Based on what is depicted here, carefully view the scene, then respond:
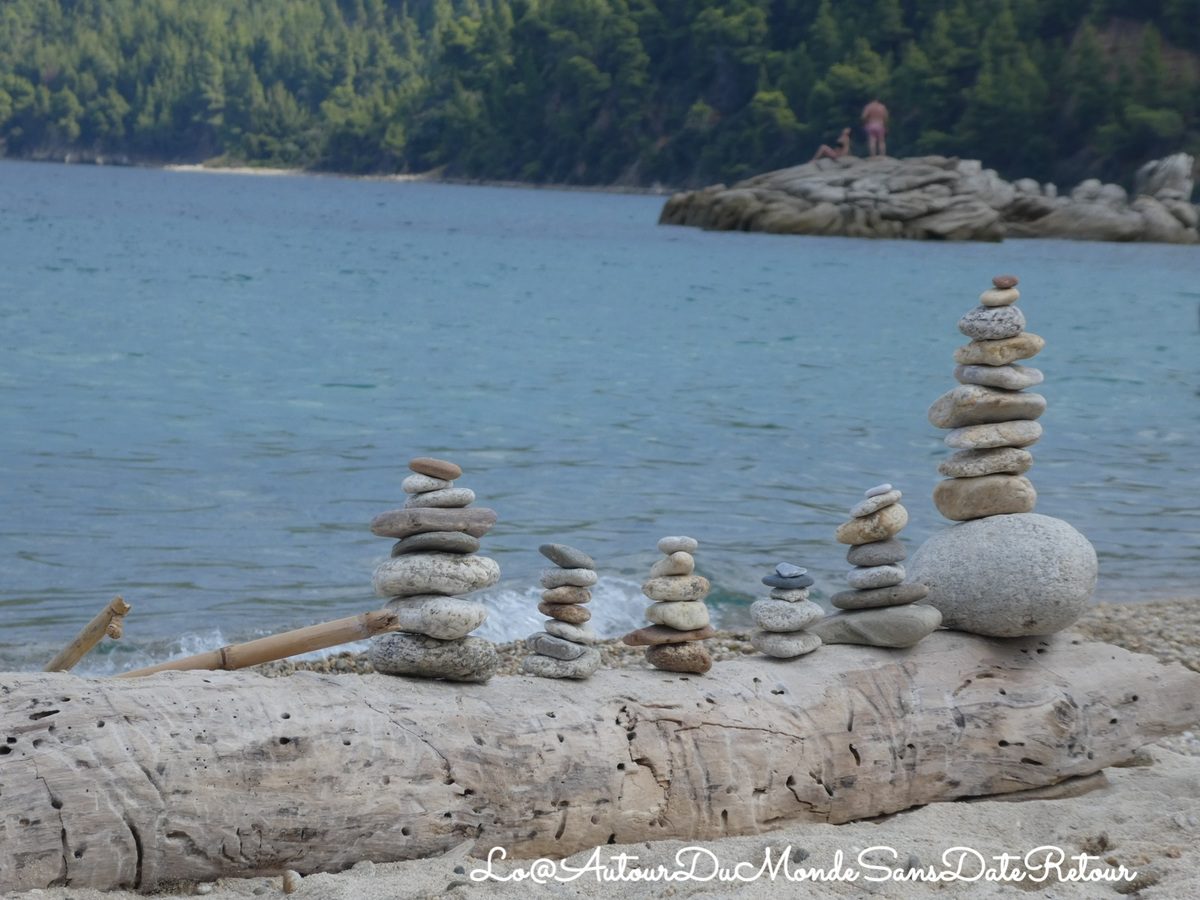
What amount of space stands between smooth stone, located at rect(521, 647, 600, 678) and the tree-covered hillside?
70.9 m

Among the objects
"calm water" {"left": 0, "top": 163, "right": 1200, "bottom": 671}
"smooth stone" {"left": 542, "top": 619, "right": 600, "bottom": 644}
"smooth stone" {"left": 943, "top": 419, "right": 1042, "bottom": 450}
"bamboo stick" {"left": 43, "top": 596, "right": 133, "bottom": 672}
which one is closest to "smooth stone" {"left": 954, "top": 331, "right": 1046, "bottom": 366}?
"smooth stone" {"left": 943, "top": 419, "right": 1042, "bottom": 450}

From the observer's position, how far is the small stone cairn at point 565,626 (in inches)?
223

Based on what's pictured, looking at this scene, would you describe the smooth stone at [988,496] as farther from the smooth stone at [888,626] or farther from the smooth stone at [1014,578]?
the smooth stone at [888,626]

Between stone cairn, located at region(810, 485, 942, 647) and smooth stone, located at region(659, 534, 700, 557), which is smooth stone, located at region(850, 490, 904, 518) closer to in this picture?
stone cairn, located at region(810, 485, 942, 647)

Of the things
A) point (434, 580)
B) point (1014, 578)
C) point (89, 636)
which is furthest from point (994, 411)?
point (89, 636)

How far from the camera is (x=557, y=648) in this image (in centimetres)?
567

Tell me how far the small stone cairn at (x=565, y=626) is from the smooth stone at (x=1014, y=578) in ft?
5.30

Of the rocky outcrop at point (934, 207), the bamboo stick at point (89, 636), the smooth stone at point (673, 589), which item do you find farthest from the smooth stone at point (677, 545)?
the rocky outcrop at point (934, 207)

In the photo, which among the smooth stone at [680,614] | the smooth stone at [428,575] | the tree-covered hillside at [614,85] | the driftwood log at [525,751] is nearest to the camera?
the driftwood log at [525,751]

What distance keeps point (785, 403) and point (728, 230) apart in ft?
139

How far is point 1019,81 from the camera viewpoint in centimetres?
7675

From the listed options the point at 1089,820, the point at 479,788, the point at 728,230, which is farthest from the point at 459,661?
the point at 728,230

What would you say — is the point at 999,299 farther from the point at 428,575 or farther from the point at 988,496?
the point at 428,575

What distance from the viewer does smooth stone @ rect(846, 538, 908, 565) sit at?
20.5 ft
